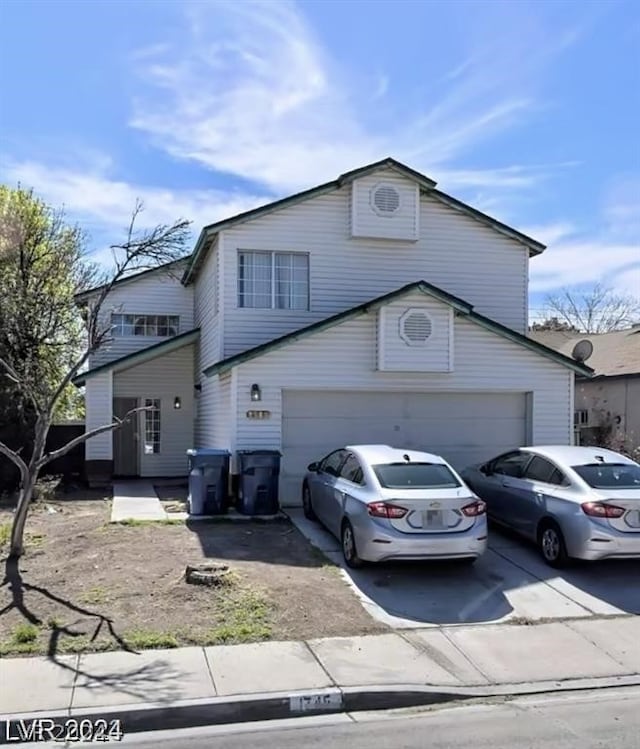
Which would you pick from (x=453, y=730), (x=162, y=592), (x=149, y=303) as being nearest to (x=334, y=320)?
(x=162, y=592)

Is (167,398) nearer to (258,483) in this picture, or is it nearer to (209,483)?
(209,483)

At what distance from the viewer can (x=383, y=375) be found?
47.2 feet

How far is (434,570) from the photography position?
31.4 ft

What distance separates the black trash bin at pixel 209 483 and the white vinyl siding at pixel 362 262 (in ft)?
11.7

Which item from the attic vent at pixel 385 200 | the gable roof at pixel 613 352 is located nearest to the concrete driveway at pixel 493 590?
the attic vent at pixel 385 200

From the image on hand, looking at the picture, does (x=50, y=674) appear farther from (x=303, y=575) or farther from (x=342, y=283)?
(x=342, y=283)

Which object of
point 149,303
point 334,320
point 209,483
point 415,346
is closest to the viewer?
point 209,483

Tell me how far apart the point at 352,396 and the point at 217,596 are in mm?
6991

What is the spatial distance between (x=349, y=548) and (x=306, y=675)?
3516 mm

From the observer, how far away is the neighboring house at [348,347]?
1413cm

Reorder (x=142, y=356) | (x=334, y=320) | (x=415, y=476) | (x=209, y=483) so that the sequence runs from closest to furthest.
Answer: (x=415, y=476), (x=209, y=483), (x=334, y=320), (x=142, y=356)

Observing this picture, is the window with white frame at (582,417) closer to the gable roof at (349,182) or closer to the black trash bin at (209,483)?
the gable roof at (349,182)

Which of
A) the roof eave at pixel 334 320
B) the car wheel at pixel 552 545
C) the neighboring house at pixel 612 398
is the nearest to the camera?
the car wheel at pixel 552 545

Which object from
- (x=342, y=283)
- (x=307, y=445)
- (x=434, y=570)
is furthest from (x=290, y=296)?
(x=434, y=570)
